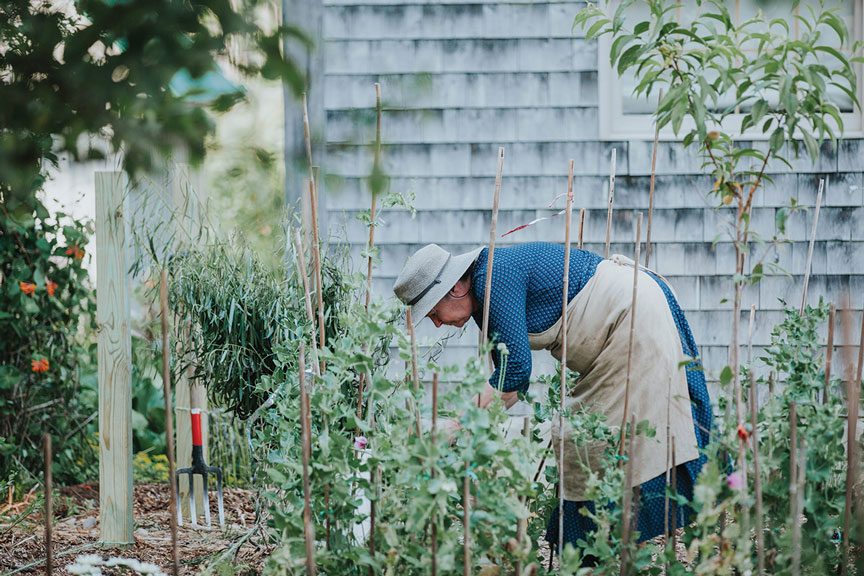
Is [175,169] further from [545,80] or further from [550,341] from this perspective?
[545,80]

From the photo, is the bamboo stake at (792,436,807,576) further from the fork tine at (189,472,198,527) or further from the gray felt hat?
the fork tine at (189,472,198,527)

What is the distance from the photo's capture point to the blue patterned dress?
78.1 inches

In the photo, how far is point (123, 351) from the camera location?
8.25ft

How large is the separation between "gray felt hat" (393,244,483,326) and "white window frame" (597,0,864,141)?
2045 millimetres

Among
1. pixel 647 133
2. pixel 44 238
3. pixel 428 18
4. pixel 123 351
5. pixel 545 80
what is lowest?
pixel 123 351

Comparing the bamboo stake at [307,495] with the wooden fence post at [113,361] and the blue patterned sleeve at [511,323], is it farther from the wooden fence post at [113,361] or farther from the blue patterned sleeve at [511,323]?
the wooden fence post at [113,361]

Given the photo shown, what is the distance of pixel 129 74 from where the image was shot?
3.28ft

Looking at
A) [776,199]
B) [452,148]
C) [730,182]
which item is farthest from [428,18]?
[730,182]

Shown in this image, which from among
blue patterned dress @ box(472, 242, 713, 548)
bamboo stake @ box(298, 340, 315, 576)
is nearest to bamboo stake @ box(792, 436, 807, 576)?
blue patterned dress @ box(472, 242, 713, 548)

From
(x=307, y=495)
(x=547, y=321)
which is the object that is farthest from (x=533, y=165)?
(x=307, y=495)

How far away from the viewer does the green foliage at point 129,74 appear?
0.98m

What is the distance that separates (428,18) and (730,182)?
→ 259cm

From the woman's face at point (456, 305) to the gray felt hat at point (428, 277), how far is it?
0.06 metres

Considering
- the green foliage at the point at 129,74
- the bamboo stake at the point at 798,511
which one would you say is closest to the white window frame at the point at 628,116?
the bamboo stake at the point at 798,511
